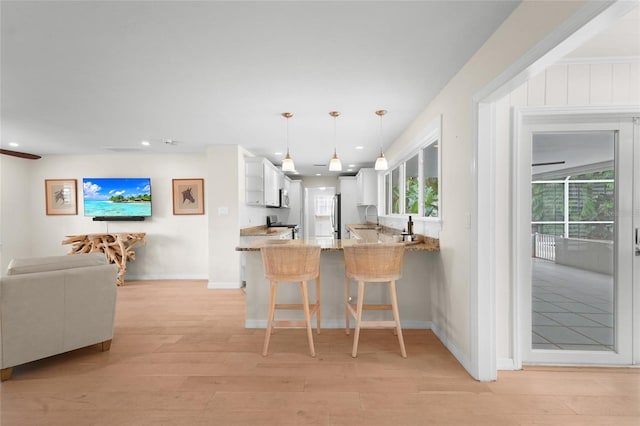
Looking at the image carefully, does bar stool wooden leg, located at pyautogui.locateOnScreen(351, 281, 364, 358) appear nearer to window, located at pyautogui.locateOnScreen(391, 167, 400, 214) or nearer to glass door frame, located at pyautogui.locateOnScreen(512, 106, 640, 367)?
glass door frame, located at pyautogui.locateOnScreen(512, 106, 640, 367)

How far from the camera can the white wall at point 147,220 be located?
574cm

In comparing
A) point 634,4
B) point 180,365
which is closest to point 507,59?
point 634,4

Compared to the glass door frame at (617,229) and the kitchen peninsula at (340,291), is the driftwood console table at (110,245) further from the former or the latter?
the glass door frame at (617,229)

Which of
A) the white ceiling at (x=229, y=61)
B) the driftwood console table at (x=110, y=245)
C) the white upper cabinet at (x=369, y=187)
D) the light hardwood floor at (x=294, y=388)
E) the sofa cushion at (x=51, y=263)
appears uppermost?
the white ceiling at (x=229, y=61)

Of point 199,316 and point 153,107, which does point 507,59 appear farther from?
point 199,316

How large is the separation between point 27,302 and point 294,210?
258 inches

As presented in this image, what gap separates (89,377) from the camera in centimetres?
227

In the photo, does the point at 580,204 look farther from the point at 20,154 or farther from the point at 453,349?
the point at 20,154

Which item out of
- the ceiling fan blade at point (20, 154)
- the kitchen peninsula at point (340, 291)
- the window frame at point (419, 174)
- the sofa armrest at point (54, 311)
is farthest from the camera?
the ceiling fan blade at point (20, 154)

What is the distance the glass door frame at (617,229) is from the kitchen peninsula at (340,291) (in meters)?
0.93

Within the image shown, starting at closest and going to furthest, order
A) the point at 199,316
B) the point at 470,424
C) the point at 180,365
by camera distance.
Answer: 1. the point at 470,424
2. the point at 180,365
3. the point at 199,316

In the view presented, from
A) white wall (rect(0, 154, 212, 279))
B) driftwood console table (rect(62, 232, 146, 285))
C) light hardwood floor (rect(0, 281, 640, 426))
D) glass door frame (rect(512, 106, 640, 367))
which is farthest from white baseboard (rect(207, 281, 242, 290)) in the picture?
glass door frame (rect(512, 106, 640, 367))

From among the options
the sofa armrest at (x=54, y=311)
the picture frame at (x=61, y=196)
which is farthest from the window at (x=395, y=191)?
the picture frame at (x=61, y=196)

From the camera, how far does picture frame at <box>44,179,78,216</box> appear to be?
5.73m
